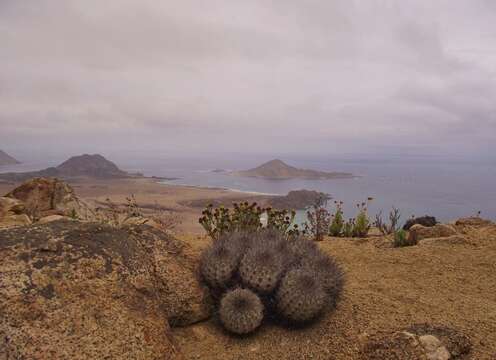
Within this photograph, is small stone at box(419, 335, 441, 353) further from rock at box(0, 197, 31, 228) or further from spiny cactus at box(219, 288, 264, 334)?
rock at box(0, 197, 31, 228)

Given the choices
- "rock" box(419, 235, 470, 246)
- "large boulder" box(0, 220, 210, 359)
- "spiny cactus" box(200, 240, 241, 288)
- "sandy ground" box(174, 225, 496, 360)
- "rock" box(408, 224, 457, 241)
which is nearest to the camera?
"large boulder" box(0, 220, 210, 359)

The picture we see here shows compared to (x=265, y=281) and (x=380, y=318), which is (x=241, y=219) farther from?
(x=380, y=318)

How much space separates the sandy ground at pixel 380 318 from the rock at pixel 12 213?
5022 mm

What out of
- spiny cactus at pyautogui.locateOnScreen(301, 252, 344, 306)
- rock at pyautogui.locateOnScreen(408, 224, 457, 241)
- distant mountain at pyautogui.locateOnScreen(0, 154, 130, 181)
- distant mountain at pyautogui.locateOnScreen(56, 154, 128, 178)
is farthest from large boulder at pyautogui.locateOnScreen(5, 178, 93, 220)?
distant mountain at pyautogui.locateOnScreen(56, 154, 128, 178)

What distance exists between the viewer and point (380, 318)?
3.97 meters

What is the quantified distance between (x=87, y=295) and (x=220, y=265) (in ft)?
4.69

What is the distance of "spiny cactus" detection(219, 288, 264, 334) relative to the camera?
3.81 meters

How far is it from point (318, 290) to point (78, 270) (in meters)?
2.33

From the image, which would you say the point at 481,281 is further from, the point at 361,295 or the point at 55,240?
the point at 55,240

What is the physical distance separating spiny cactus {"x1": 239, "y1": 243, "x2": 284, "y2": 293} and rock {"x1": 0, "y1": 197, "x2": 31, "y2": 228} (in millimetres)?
5199

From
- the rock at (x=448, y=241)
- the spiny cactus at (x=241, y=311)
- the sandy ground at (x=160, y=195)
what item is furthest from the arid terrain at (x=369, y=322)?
the sandy ground at (x=160, y=195)

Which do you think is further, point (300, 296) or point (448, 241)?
point (448, 241)

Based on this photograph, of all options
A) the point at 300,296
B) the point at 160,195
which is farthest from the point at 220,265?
the point at 160,195

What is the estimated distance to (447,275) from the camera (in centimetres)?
573
